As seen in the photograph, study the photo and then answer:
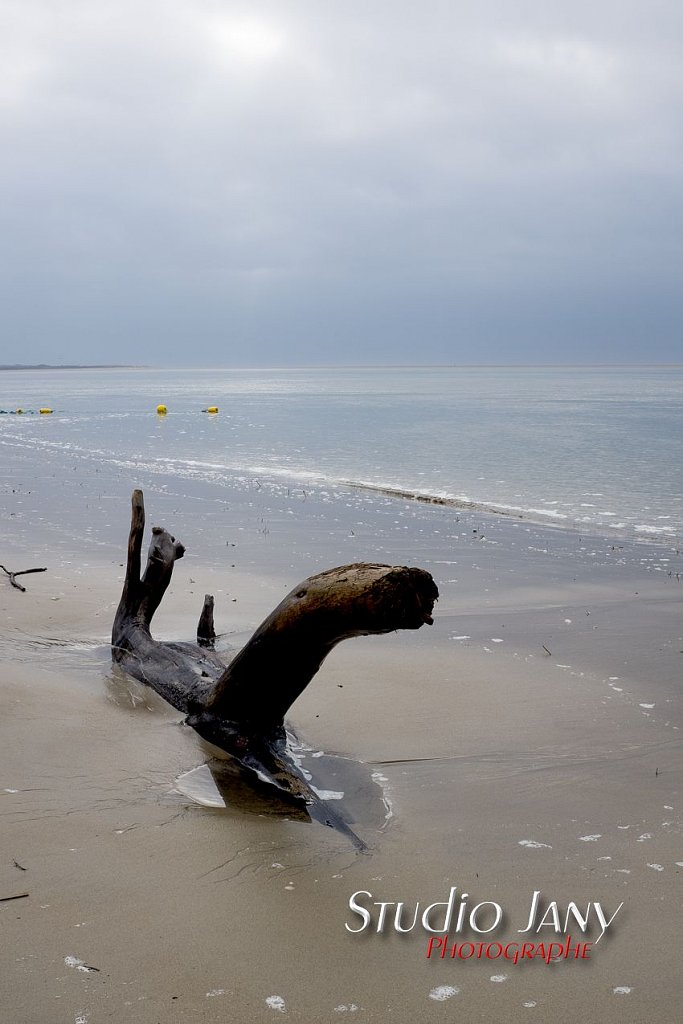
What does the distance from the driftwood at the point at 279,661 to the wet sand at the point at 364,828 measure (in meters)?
0.19

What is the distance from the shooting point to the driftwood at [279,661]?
4.34 metres

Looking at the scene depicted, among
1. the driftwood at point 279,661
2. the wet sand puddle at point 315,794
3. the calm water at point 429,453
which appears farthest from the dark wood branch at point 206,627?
the calm water at point 429,453

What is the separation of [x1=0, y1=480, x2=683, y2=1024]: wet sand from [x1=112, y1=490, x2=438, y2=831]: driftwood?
19 centimetres

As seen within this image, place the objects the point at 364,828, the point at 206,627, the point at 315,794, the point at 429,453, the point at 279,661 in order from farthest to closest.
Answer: the point at 429,453
the point at 206,627
the point at 279,661
the point at 315,794
the point at 364,828

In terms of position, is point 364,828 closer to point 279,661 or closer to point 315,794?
point 315,794

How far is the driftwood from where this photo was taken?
4.34 m

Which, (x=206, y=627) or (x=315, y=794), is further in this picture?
(x=206, y=627)

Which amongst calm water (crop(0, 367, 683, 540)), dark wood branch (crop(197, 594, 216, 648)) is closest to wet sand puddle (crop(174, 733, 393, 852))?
dark wood branch (crop(197, 594, 216, 648))

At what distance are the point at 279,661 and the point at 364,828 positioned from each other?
98 cm

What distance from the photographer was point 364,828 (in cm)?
444

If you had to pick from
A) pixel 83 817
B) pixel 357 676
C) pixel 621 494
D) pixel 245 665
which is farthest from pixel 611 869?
pixel 621 494

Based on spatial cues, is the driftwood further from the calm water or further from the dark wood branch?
the calm water

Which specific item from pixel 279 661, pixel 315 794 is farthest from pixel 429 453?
pixel 315 794

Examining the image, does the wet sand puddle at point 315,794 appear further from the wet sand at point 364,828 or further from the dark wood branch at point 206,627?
the dark wood branch at point 206,627
